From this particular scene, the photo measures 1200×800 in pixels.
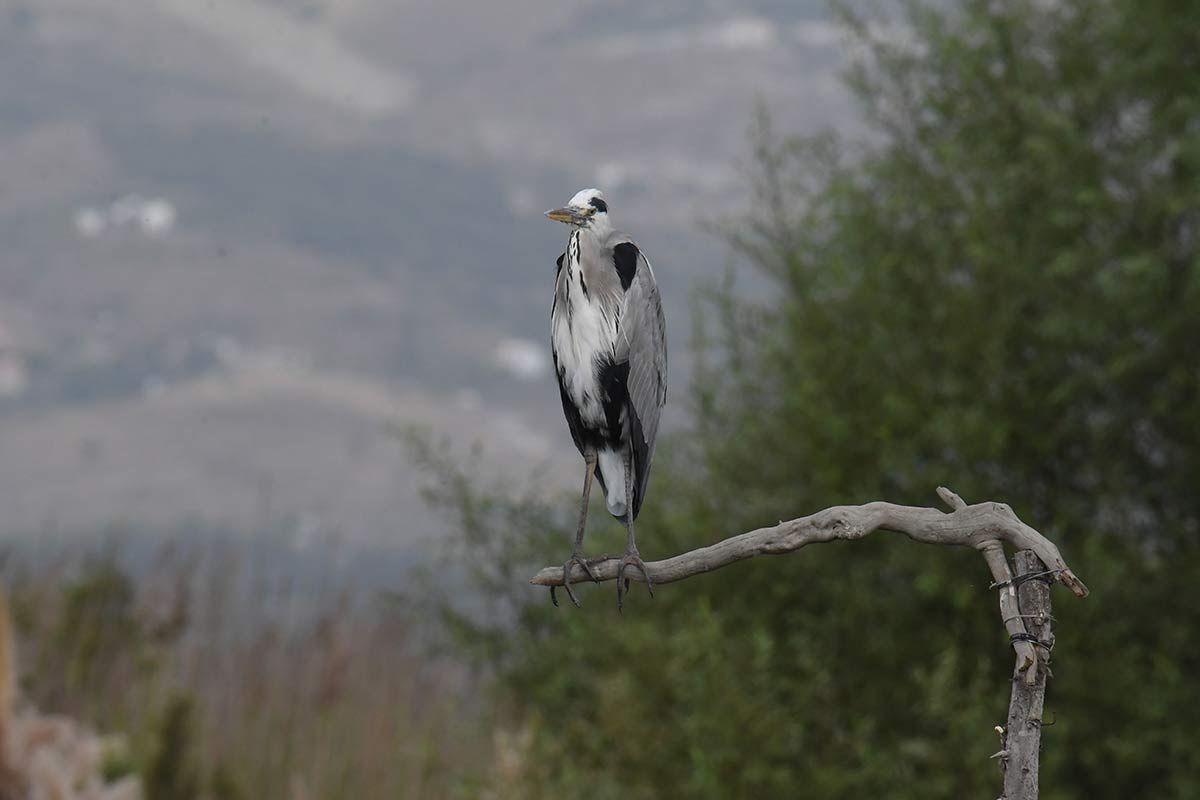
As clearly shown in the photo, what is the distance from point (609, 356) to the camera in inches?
76.4

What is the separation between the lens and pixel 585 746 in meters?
Result: 9.27

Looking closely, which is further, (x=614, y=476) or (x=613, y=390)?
(x=614, y=476)

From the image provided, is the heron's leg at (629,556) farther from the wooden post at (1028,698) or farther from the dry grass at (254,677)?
the dry grass at (254,677)

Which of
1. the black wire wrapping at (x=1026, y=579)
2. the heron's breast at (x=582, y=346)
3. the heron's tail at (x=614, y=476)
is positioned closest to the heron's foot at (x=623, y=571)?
the heron's tail at (x=614, y=476)

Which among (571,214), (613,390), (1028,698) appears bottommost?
(1028,698)

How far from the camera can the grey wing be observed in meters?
1.97

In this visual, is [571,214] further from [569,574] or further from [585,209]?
[569,574]

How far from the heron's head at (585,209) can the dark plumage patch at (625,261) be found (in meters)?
0.23

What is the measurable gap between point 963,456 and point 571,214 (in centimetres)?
670

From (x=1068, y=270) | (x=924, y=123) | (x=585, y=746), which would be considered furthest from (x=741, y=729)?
(x=924, y=123)

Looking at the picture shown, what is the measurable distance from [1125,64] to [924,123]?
Result: 156 cm


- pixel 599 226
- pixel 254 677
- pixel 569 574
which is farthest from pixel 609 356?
pixel 254 677

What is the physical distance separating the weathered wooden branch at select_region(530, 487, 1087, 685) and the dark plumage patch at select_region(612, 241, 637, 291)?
64 cm

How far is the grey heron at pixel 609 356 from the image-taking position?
73.8 inches
